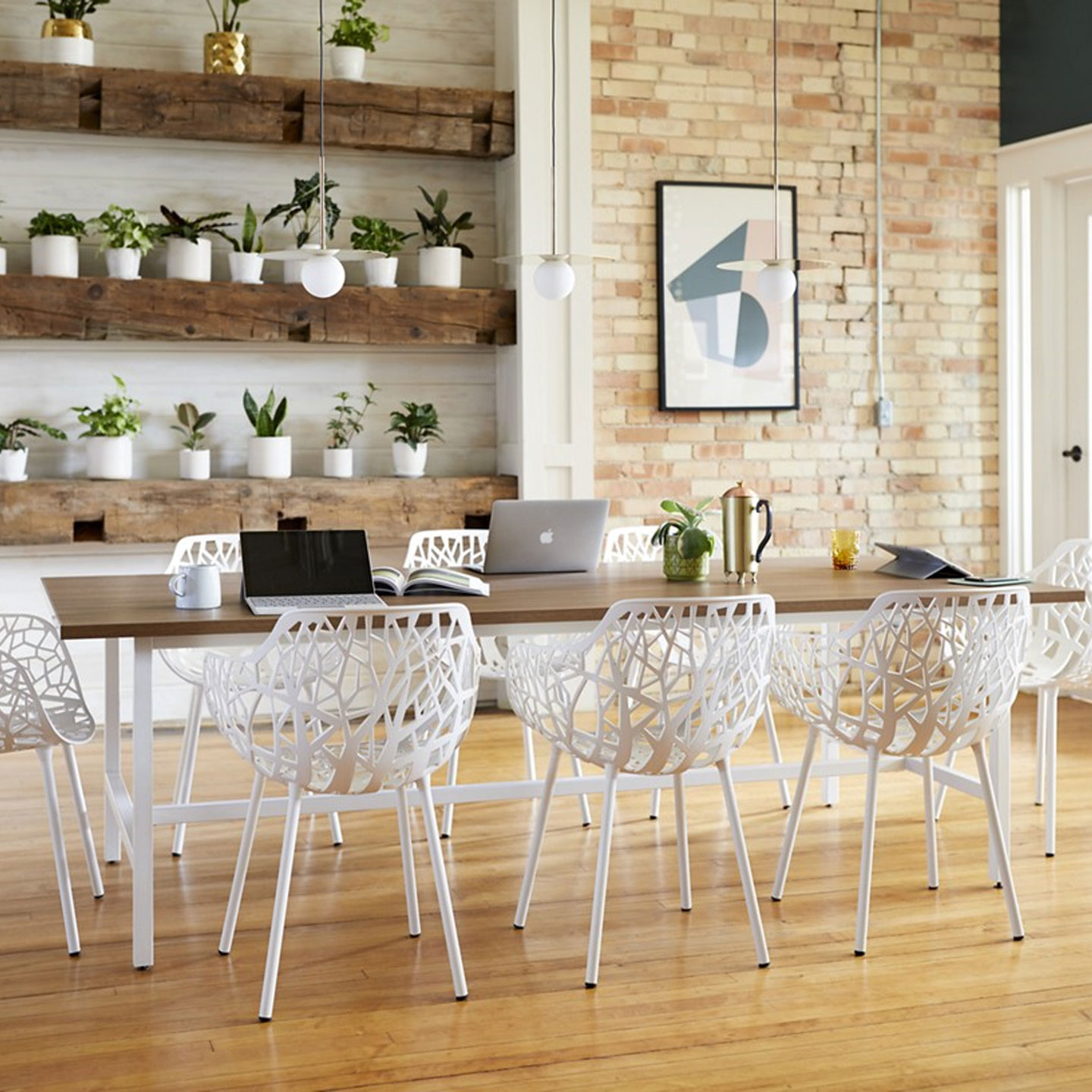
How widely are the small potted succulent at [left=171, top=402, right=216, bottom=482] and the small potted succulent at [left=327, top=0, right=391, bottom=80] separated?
133cm

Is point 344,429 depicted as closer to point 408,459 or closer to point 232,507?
point 408,459

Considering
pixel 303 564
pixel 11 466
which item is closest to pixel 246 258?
pixel 11 466

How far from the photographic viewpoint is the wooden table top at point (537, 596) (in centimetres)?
308

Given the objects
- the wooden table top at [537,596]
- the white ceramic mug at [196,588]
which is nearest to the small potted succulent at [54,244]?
the wooden table top at [537,596]

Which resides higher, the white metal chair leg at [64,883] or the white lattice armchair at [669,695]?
the white lattice armchair at [669,695]

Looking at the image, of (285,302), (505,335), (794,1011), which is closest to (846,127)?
(505,335)

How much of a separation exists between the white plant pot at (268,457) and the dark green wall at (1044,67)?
3.20m

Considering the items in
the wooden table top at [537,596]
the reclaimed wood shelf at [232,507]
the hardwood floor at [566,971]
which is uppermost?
the reclaimed wood shelf at [232,507]

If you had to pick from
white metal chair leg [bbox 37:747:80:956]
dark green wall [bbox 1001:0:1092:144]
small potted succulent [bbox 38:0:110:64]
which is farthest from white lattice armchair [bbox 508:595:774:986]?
dark green wall [bbox 1001:0:1092:144]

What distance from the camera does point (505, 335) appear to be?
5801 millimetres

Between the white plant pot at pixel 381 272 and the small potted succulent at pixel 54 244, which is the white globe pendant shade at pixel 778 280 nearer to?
the white plant pot at pixel 381 272

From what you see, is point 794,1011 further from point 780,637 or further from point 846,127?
point 846,127

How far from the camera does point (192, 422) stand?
5.60 meters

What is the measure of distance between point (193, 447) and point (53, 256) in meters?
0.81
